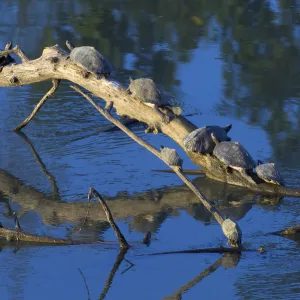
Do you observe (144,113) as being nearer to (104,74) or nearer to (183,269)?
(104,74)

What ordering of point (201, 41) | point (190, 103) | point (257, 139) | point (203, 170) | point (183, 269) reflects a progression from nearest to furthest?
1. point (183, 269)
2. point (203, 170)
3. point (257, 139)
4. point (190, 103)
5. point (201, 41)

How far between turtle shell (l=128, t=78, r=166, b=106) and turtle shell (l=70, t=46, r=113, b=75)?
27cm

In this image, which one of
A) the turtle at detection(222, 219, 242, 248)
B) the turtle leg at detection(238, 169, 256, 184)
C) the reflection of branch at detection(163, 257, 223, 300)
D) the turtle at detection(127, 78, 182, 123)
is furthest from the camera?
the turtle at detection(127, 78, 182, 123)

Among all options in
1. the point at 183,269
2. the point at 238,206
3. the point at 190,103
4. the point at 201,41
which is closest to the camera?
the point at 183,269

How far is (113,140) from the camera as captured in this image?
6668 mm

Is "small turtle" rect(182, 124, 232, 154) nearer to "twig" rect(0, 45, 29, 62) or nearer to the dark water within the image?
the dark water

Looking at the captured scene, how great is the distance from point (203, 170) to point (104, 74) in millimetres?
1016

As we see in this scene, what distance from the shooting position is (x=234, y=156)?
5.67 m

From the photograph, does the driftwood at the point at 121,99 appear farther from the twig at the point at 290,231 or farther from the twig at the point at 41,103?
the twig at the point at 290,231

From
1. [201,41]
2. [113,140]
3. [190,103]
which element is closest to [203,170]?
[113,140]

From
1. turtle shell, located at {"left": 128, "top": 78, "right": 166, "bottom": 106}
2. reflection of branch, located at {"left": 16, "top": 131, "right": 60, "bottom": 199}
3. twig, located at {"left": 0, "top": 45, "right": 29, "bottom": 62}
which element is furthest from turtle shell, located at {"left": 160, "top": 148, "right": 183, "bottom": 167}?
twig, located at {"left": 0, "top": 45, "right": 29, "bottom": 62}

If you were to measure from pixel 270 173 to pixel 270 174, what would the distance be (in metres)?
0.01

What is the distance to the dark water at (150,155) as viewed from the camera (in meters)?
4.39

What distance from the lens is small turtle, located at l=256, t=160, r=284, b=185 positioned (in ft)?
→ 18.3
